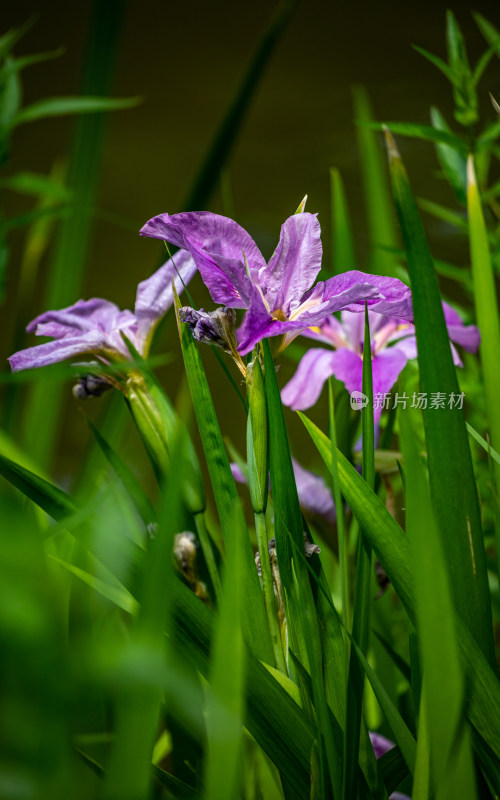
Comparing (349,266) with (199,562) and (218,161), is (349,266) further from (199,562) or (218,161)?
(199,562)

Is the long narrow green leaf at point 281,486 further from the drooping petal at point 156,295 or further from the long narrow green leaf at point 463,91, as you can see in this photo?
the long narrow green leaf at point 463,91

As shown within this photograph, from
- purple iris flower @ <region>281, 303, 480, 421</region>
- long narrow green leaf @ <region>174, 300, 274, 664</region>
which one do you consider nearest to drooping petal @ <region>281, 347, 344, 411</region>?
purple iris flower @ <region>281, 303, 480, 421</region>

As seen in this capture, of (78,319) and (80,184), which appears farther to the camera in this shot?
(80,184)

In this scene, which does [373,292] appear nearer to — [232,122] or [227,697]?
[227,697]

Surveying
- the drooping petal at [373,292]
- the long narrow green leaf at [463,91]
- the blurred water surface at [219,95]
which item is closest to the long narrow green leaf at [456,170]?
the long narrow green leaf at [463,91]

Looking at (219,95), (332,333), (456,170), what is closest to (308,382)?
(332,333)
